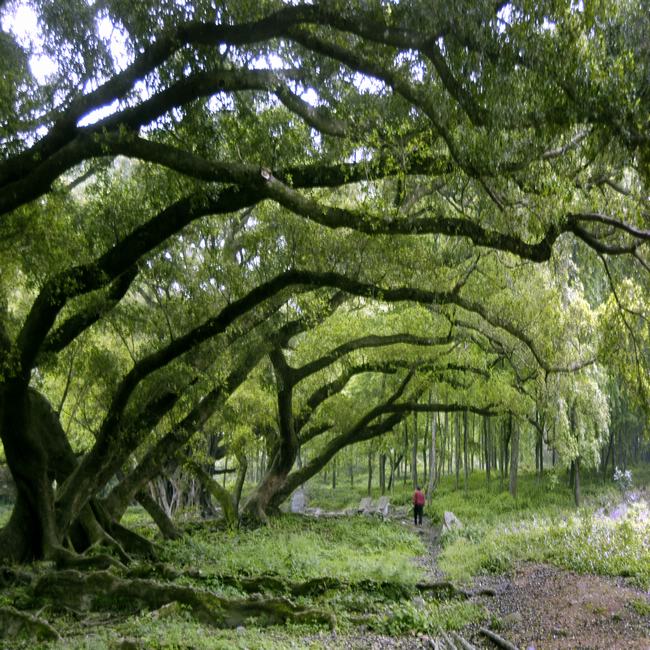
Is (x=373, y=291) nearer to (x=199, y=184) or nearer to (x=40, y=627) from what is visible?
(x=199, y=184)

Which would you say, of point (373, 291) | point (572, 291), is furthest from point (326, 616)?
point (572, 291)

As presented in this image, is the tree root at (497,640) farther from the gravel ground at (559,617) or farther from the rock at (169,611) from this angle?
the rock at (169,611)

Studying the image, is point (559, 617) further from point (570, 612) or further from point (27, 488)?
point (27, 488)

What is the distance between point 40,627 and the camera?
24.8 feet

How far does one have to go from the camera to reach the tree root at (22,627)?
748 centimetres

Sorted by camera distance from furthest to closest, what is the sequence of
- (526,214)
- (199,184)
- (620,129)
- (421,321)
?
(421,321) < (199,184) < (526,214) < (620,129)

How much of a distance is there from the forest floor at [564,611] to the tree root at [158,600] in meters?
2.51

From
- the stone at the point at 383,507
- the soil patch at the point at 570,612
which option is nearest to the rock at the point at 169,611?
the soil patch at the point at 570,612

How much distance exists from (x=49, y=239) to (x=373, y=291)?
4897 millimetres

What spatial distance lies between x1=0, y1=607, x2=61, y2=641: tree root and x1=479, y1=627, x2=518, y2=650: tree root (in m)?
5.31

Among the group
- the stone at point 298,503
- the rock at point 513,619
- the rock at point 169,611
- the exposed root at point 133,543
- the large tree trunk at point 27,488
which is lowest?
the stone at point 298,503

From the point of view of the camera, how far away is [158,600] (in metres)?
8.95

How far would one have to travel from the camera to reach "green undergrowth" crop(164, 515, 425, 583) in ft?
40.6

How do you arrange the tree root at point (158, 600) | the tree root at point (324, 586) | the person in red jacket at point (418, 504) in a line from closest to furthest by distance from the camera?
1. the tree root at point (158, 600)
2. the tree root at point (324, 586)
3. the person in red jacket at point (418, 504)
